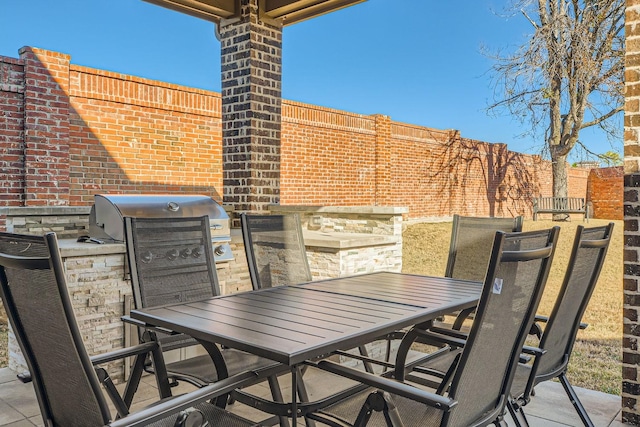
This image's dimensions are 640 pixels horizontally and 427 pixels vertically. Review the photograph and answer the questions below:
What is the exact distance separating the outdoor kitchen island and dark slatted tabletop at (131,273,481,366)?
88cm

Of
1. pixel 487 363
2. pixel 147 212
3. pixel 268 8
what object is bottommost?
pixel 487 363

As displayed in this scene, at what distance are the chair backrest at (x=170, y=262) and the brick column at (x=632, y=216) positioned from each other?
7.43 ft

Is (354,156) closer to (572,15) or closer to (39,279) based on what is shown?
(572,15)

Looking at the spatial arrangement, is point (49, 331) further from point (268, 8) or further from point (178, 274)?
point (268, 8)

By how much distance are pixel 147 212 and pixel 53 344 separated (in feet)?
7.38

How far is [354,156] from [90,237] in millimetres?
6161

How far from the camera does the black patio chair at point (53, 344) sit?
4.28ft

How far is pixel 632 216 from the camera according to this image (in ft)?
9.27

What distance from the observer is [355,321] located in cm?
196

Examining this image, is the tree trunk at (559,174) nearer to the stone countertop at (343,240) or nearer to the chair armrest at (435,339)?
the stone countertop at (343,240)

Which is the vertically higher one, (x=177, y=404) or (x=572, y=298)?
(x=572, y=298)

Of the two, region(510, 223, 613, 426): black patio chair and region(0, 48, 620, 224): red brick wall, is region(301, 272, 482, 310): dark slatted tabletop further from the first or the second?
region(0, 48, 620, 224): red brick wall

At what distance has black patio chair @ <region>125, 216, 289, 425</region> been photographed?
2.38 metres

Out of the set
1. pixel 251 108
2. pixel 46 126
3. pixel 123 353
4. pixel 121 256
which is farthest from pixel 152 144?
pixel 123 353
